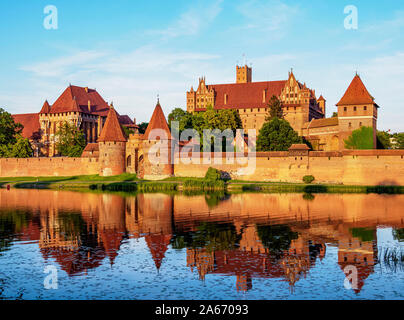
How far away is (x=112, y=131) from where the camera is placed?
49.2 m

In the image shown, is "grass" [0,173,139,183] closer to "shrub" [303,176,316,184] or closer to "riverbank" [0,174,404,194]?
"riverbank" [0,174,404,194]

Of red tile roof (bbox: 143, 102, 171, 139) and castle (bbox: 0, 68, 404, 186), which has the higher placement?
red tile roof (bbox: 143, 102, 171, 139)

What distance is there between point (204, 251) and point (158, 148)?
3059 cm

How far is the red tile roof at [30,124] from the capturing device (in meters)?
73.1

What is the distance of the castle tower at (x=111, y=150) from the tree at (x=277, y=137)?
602 inches

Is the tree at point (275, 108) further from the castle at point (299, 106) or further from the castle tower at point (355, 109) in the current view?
the castle tower at point (355, 109)

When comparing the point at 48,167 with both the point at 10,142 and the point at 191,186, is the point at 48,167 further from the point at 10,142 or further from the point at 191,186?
the point at 191,186

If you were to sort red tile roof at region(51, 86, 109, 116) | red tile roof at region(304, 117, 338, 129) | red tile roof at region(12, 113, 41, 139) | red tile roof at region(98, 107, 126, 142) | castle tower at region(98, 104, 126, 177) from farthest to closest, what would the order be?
red tile roof at region(12, 113, 41, 139) < red tile roof at region(51, 86, 109, 116) < red tile roof at region(304, 117, 338, 129) < red tile roof at region(98, 107, 126, 142) < castle tower at region(98, 104, 126, 177)

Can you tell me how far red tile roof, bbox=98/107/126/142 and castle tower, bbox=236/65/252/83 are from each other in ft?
142

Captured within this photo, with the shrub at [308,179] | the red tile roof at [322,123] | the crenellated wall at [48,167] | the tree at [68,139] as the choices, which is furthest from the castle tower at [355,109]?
the tree at [68,139]

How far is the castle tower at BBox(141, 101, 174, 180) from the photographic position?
4575 cm

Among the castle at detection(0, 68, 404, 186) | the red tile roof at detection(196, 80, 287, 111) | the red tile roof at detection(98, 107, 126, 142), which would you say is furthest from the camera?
the red tile roof at detection(196, 80, 287, 111)

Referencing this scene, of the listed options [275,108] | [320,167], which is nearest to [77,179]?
[320,167]

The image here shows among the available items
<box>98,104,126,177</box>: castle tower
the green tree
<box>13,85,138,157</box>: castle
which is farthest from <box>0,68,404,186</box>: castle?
<box>13,85,138,157</box>: castle
